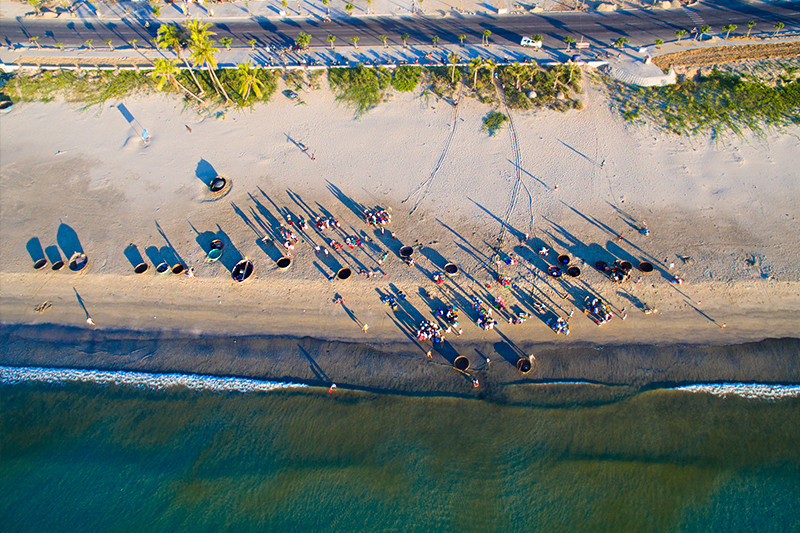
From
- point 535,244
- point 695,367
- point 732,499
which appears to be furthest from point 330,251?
point 732,499

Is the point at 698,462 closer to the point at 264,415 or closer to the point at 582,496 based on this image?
the point at 582,496

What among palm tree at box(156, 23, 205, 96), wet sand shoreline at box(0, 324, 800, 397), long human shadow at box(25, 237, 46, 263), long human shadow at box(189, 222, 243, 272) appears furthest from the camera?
palm tree at box(156, 23, 205, 96)

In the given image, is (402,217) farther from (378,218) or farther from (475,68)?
(475,68)

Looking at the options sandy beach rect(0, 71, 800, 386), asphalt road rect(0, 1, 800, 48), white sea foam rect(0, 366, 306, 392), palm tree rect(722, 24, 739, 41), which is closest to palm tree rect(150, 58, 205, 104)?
sandy beach rect(0, 71, 800, 386)

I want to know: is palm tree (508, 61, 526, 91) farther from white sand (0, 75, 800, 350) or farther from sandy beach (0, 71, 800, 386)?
white sand (0, 75, 800, 350)

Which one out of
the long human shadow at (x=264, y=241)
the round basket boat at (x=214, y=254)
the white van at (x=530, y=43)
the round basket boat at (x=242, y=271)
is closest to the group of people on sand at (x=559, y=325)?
the long human shadow at (x=264, y=241)

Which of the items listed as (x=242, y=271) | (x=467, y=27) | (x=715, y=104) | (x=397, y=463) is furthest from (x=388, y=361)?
(x=467, y=27)

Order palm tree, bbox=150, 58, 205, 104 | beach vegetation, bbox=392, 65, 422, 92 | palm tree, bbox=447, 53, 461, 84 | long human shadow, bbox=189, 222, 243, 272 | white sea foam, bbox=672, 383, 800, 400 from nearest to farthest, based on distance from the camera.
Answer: white sea foam, bbox=672, 383, 800, 400 → long human shadow, bbox=189, 222, 243, 272 → palm tree, bbox=150, 58, 205, 104 → palm tree, bbox=447, 53, 461, 84 → beach vegetation, bbox=392, 65, 422, 92
